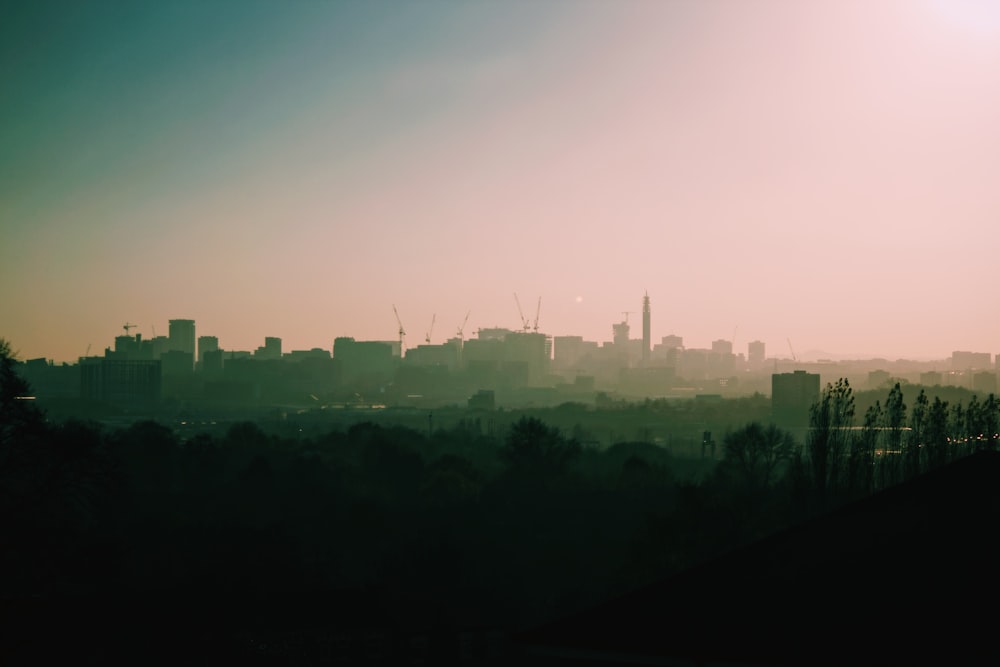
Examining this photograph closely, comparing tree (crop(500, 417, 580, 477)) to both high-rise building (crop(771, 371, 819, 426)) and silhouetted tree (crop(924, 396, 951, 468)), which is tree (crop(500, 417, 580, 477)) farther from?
high-rise building (crop(771, 371, 819, 426))

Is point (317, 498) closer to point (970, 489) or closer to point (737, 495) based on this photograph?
point (737, 495)

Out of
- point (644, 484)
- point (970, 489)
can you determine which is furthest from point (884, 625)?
point (644, 484)

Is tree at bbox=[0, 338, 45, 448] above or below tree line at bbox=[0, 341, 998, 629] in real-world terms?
above

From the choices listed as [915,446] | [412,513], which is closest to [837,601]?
[915,446]

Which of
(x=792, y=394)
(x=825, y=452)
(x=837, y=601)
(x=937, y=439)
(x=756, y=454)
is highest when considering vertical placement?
(x=837, y=601)

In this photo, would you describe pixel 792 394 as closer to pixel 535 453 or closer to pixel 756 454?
pixel 756 454

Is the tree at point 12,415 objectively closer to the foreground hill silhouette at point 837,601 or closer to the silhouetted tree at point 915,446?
the foreground hill silhouette at point 837,601

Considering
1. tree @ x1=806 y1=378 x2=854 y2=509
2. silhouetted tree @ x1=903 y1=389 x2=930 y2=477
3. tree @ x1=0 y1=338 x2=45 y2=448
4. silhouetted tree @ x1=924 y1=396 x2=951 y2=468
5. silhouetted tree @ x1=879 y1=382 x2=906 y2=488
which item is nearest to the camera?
tree @ x1=0 y1=338 x2=45 y2=448

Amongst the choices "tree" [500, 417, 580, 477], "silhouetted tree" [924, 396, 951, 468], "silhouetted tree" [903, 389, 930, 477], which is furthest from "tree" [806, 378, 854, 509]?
"tree" [500, 417, 580, 477]
